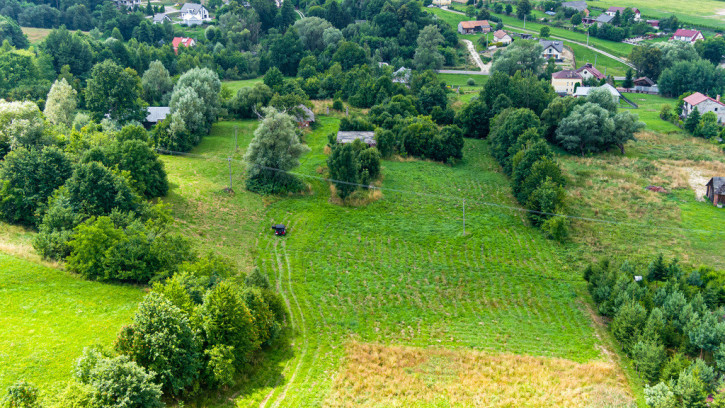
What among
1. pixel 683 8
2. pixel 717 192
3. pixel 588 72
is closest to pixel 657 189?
pixel 717 192

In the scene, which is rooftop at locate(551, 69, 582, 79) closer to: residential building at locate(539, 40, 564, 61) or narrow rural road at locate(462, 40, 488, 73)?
narrow rural road at locate(462, 40, 488, 73)

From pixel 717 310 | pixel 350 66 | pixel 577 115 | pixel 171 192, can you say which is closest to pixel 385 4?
pixel 350 66

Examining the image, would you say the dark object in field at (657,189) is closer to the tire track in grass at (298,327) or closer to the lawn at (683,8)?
the tire track in grass at (298,327)

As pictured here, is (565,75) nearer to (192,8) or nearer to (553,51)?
(553,51)

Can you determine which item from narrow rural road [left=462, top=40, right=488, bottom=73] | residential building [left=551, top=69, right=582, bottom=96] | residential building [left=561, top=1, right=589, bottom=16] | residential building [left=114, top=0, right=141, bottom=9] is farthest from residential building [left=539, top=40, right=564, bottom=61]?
residential building [left=114, top=0, right=141, bottom=9]

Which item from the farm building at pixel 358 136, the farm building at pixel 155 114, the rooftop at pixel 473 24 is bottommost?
the farm building at pixel 358 136

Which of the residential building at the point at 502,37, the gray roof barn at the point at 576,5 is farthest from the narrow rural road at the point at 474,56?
the gray roof barn at the point at 576,5

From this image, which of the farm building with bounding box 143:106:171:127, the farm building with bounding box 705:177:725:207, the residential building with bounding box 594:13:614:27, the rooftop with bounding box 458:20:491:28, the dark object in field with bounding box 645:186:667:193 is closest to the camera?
the farm building with bounding box 705:177:725:207

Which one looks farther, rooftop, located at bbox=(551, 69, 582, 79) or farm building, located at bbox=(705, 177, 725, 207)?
rooftop, located at bbox=(551, 69, 582, 79)
